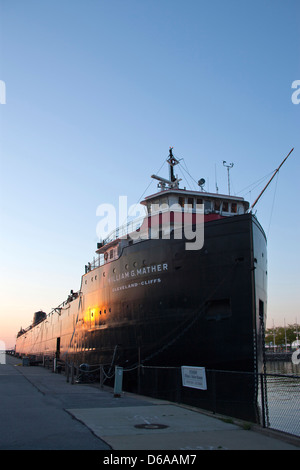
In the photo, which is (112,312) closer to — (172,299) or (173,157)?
(172,299)

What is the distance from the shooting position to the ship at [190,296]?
13.0m

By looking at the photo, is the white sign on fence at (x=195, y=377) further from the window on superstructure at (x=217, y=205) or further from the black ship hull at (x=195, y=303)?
the window on superstructure at (x=217, y=205)

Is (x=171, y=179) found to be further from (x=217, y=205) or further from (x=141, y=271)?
(x=141, y=271)

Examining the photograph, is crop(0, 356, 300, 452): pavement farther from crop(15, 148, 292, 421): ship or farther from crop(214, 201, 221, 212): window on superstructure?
crop(214, 201, 221, 212): window on superstructure

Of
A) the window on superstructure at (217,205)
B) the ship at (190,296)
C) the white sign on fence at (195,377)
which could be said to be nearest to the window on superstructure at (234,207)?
the ship at (190,296)

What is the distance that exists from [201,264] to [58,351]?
24952mm

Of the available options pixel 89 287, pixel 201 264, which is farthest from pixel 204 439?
pixel 89 287

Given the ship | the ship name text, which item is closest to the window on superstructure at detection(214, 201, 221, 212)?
the ship

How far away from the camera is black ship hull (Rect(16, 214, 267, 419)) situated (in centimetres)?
1306

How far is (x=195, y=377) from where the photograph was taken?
1062cm

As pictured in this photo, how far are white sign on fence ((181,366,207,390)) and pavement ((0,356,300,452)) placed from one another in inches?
23.5

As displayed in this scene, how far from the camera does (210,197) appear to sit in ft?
64.1

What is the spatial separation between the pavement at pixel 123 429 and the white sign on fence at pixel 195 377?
60 centimetres

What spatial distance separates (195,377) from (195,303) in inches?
147
